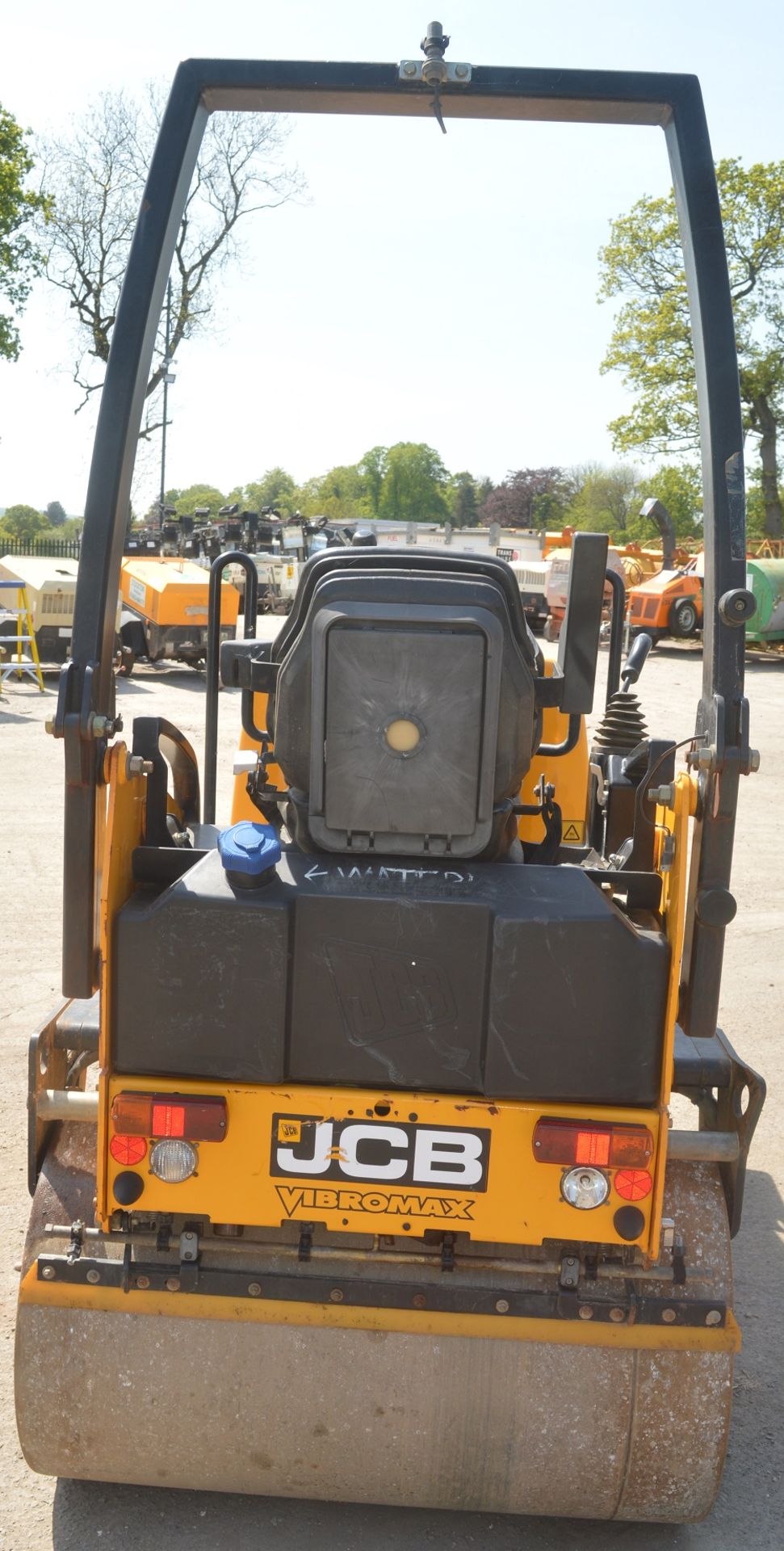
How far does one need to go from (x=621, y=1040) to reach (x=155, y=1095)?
34.4 inches

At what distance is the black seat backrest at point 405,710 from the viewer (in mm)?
2682

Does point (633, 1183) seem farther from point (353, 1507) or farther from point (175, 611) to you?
point (175, 611)

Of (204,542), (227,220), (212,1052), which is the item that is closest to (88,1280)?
(212,1052)

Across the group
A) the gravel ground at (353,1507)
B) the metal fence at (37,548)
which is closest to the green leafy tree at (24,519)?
the metal fence at (37,548)

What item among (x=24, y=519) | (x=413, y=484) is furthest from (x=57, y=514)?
(x=413, y=484)

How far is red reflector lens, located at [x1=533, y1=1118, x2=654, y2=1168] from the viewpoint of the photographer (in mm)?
2652

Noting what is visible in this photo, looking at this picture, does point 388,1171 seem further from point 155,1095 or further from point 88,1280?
point 88,1280

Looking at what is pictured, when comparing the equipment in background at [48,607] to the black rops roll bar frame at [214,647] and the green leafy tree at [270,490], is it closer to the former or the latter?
the black rops roll bar frame at [214,647]

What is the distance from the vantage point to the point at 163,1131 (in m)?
2.69

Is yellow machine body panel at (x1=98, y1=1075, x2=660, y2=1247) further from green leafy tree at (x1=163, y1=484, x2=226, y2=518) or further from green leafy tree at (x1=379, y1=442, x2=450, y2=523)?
green leafy tree at (x1=379, y1=442, x2=450, y2=523)

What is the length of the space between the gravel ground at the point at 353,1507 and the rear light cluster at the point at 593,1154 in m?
0.61

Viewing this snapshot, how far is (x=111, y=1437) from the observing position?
2.87 m

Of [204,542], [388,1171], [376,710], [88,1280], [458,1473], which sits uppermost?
[204,542]

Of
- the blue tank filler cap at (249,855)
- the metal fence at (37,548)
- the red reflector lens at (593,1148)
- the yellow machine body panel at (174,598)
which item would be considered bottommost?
the red reflector lens at (593,1148)
